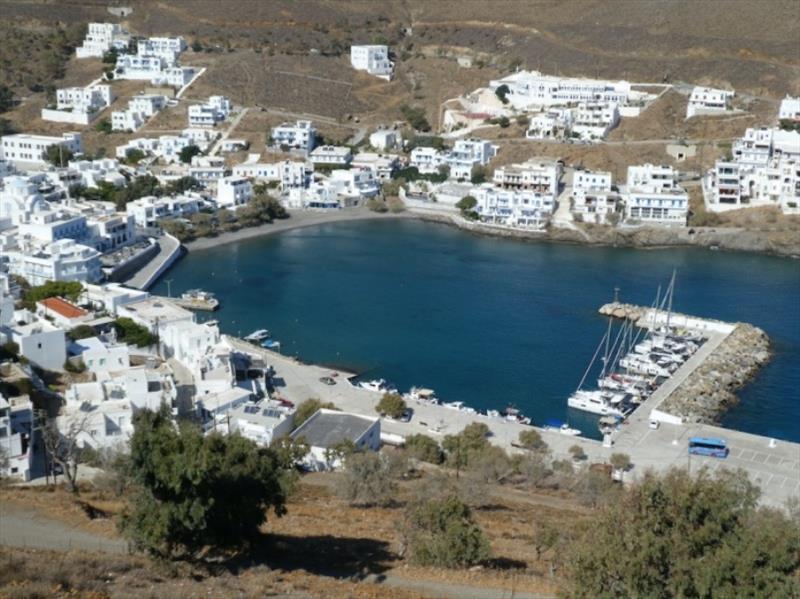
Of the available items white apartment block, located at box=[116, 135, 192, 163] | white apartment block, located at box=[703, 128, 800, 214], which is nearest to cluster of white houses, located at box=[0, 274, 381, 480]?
white apartment block, located at box=[116, 135, 192, 163]

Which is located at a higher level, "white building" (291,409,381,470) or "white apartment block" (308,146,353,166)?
"white apartment block" (308,146,353,166)

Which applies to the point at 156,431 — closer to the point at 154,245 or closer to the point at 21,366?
the point at 21,366


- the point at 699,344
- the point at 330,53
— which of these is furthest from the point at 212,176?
the point at 699,344

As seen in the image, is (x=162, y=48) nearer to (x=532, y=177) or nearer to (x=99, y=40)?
(x=99, y=40)

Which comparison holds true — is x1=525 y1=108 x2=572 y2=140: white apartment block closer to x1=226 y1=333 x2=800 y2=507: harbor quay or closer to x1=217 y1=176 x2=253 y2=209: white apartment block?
x1=217 y1=176 x2=253 y2=209: white apartment block

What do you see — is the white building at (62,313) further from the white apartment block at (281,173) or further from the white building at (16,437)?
the white apartment block at (281,173)
